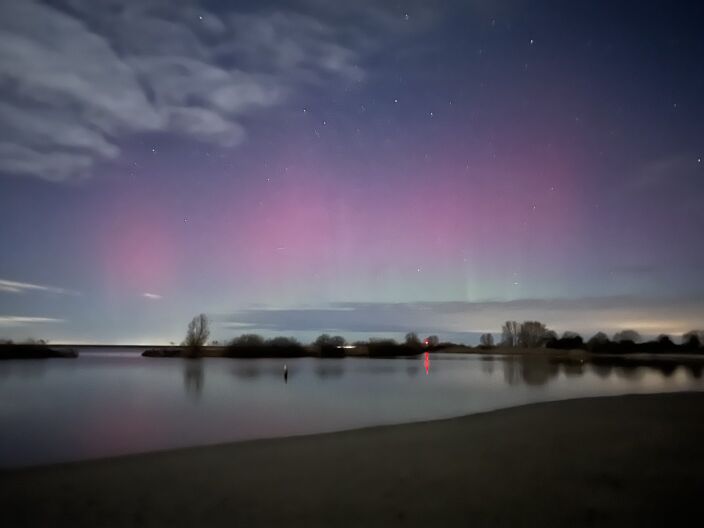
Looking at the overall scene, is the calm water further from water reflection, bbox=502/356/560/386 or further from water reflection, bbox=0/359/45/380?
water reflection, bbox=0/359/45/380

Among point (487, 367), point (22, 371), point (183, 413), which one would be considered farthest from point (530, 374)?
point (22, 371)

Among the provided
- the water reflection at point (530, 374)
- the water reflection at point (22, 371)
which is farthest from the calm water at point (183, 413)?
the water reflection at point (22, 371)

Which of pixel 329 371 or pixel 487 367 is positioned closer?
pixel 329 371

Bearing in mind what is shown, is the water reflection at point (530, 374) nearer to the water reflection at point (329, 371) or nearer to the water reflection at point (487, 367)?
the water reflection at point (487, 367)

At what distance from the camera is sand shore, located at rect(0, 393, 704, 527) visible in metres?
7.00

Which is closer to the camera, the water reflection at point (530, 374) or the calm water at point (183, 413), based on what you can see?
the calm water at point (183, 413)

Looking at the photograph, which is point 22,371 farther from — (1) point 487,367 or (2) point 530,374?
(1) point 487,367

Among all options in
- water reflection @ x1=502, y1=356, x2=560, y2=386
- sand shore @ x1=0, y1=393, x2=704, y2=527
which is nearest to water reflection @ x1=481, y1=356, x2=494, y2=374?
water reflection @ x1=502, y1=356, x2=560, y2=386

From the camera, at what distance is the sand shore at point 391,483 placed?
7.00 m

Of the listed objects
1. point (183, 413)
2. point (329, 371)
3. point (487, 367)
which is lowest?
point (487, 367)

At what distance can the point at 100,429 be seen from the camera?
1883 cm

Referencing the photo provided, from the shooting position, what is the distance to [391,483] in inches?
342

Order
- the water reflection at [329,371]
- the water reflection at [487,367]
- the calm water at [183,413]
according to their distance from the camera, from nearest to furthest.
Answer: the calm water at [183,413] → the water reflection at [329,371] → the water reflection at [487,367]

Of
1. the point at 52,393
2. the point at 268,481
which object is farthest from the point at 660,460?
the point at 52,393
